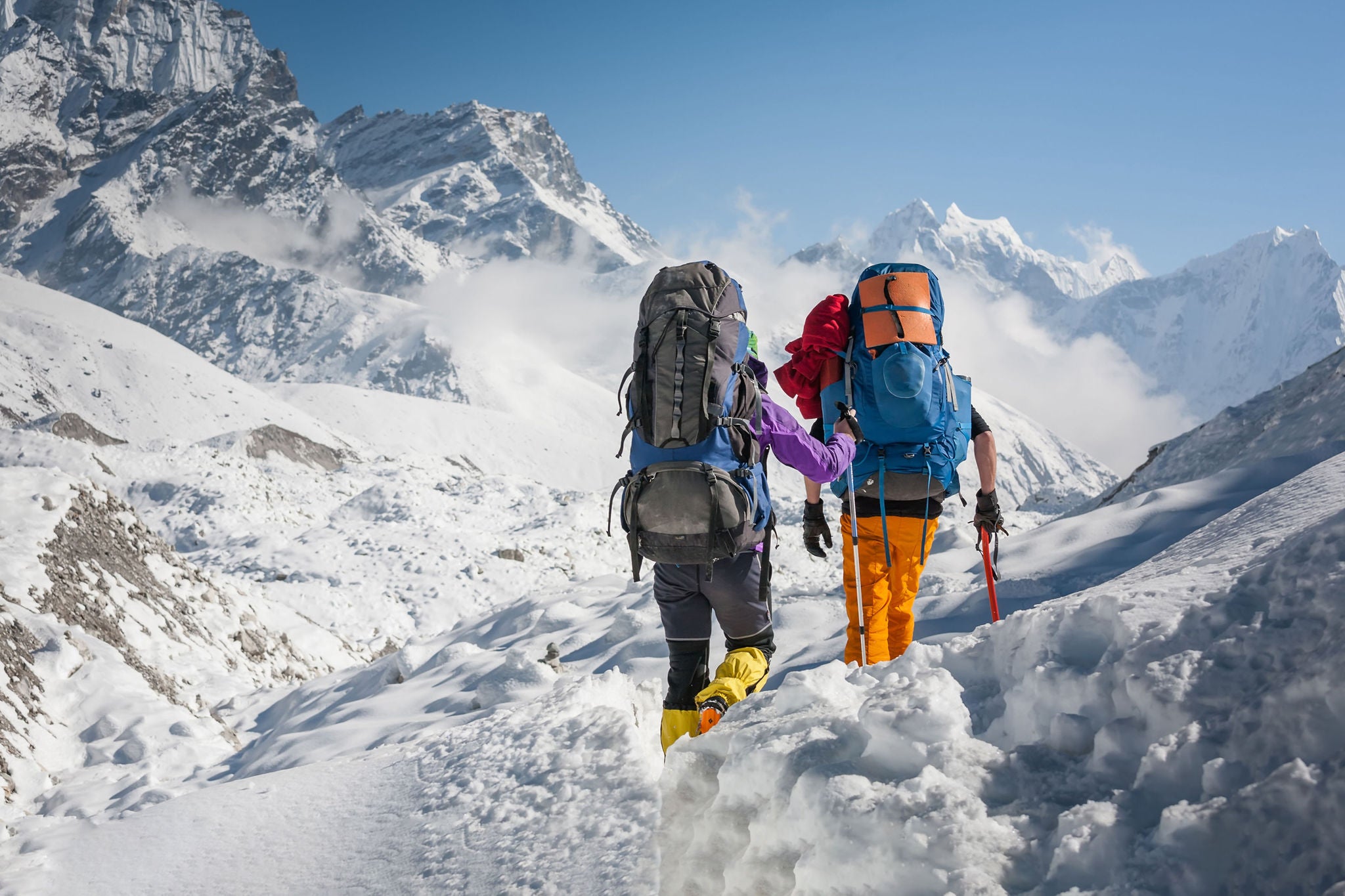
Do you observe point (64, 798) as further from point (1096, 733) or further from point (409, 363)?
point (409, 363)

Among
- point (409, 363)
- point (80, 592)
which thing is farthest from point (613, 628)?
point (409, 363)

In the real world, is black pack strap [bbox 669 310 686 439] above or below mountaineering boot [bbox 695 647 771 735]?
above

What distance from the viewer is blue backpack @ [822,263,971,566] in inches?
150

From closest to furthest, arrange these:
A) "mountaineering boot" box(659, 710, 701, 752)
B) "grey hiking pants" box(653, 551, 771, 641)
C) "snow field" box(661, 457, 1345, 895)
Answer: "snow field" box(661, 457, 1345, 895) → "mountaineering boot" box(659, 710, 701, 752) → "grey hiking pants" box(653, 551, 771, 641)

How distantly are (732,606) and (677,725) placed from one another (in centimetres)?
54

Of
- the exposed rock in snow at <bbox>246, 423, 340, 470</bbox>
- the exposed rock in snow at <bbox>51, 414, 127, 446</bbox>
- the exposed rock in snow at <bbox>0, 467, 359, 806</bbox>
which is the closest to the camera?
the exposed rock in snow at <bbox>0, 467, 359, 806</bbox>

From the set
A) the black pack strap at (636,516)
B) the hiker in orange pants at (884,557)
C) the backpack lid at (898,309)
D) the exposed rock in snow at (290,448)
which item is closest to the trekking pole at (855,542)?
the hiker in orange pants at (884,557)

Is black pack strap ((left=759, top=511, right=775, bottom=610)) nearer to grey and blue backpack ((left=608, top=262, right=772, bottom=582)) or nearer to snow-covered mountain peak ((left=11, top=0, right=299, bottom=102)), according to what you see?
grey and blue backpack ((left=608, top=262, right=772, bottom=582))

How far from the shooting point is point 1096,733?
193 centimetres

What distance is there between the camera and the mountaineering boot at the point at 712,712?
9.95 feet

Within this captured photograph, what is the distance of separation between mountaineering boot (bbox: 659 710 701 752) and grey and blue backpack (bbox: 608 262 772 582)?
2.04 ft

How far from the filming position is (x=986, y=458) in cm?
423

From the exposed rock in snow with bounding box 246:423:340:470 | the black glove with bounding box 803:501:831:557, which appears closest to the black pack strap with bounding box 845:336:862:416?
the black glove with bounding box 803:501:831:557

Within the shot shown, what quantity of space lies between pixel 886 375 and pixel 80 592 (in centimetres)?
863
